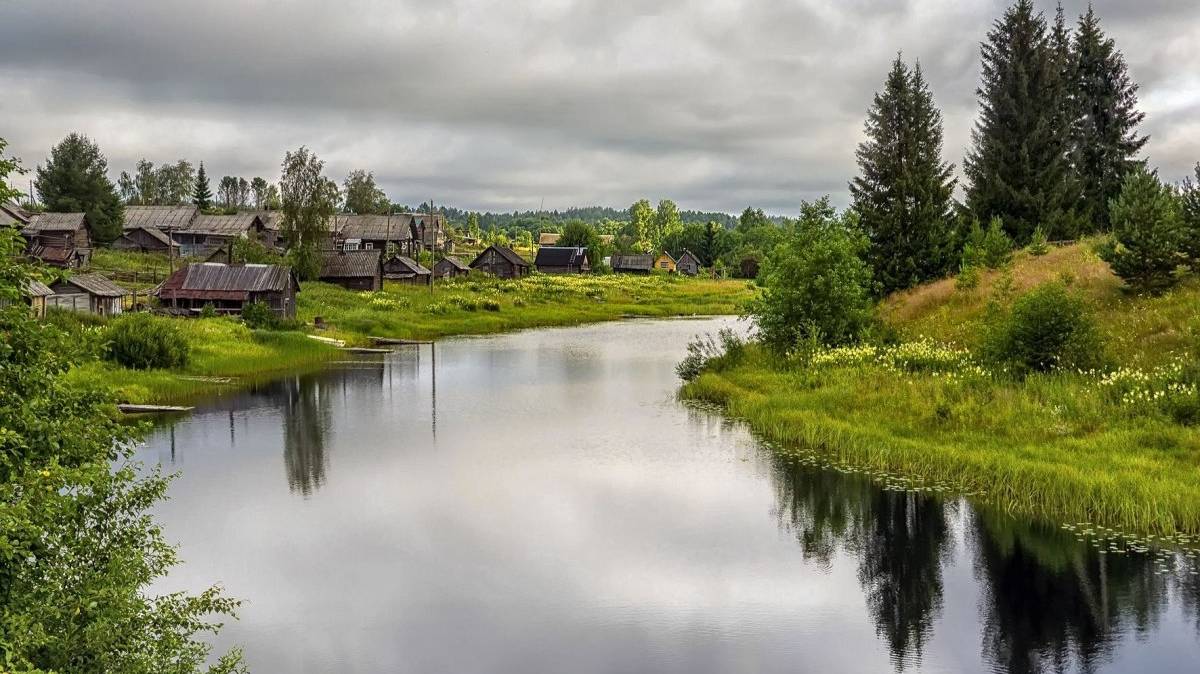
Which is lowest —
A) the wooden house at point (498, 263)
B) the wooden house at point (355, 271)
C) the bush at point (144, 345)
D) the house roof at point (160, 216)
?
the bush at point (144, 345)

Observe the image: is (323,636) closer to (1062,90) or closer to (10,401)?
(10,401)

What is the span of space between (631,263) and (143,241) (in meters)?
78.7

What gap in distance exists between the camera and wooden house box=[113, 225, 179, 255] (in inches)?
4055

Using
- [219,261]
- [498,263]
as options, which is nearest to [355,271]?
[219,261]

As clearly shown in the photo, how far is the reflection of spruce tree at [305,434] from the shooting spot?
28944 mm

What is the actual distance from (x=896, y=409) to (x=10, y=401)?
2636 centimetres

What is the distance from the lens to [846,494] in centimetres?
2625

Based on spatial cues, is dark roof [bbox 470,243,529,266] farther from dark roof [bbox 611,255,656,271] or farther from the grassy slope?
the grassy slope

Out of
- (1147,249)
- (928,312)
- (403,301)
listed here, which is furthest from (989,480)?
(403,301)

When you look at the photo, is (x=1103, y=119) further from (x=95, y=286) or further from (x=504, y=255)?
(x=504, y=255)

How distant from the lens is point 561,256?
148m

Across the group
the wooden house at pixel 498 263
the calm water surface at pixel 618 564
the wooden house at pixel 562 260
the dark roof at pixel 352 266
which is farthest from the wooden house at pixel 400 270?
the calm water surface at pixel 618 564

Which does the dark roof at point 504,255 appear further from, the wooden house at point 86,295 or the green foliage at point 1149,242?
the green foliage at point 1149,242

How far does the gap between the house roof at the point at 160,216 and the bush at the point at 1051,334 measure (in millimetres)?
97086
